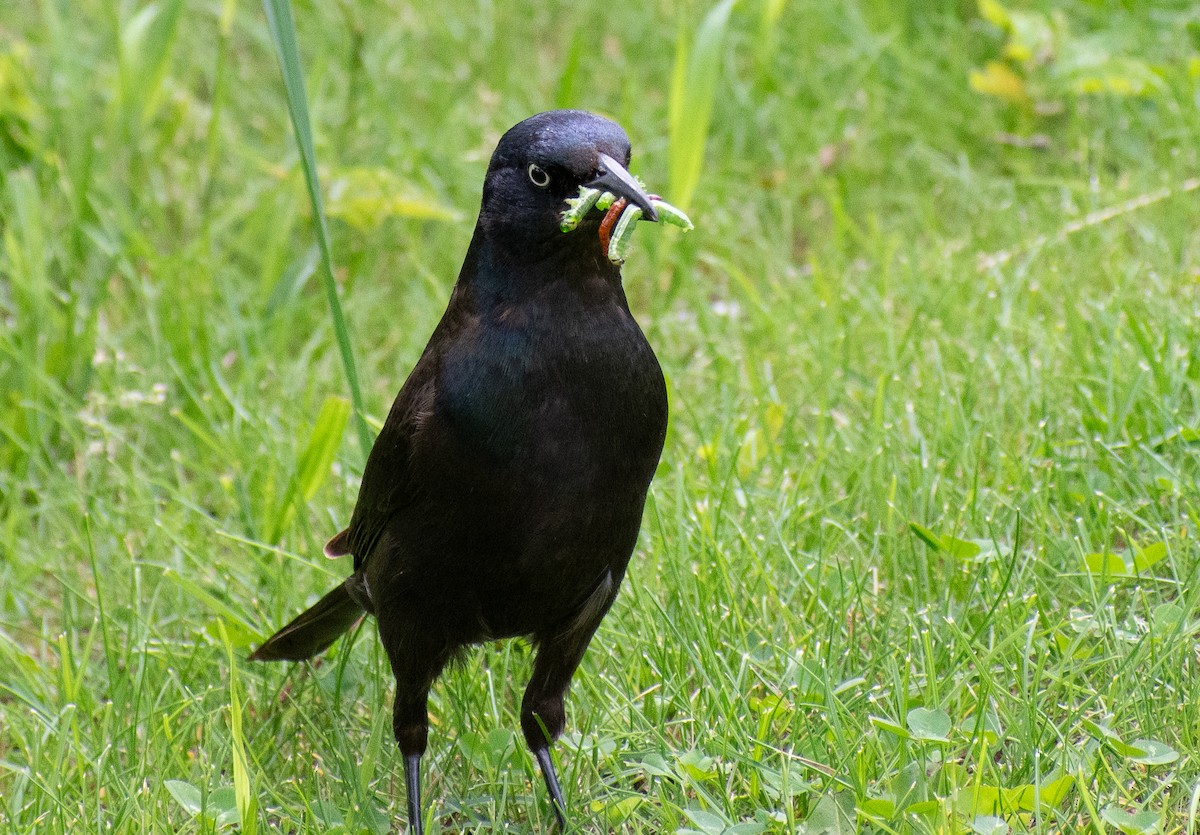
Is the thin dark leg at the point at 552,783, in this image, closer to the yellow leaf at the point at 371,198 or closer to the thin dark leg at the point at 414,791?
the thin dark leg at the point at 414,791

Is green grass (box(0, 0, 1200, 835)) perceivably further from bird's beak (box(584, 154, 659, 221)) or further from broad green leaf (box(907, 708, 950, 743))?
bird's beak (box(584, 154, 659, 221))

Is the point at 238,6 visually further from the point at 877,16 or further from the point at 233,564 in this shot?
the point at 233,564

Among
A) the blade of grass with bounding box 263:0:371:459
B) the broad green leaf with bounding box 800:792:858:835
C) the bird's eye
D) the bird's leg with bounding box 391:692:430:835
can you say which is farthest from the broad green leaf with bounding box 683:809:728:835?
the blade of grass with bounding box 263:0:371:459

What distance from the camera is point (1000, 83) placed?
17.2ft

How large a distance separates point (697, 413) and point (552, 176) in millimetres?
1651

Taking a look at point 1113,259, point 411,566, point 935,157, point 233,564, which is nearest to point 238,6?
point 935,157

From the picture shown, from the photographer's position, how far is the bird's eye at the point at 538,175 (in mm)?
2574

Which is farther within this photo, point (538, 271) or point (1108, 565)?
point (1108, 565)

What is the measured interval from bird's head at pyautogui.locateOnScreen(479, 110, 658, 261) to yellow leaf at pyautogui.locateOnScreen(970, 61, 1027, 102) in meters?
2.98

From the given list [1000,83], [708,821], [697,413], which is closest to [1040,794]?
[708,821]

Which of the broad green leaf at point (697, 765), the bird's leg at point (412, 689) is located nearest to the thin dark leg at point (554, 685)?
the bird's leg at point (412, 689)

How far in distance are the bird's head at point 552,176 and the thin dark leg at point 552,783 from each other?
0.98 m

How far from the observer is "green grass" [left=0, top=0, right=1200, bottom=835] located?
2752 mm

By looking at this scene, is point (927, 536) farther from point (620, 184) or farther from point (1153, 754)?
point (620, 184)
